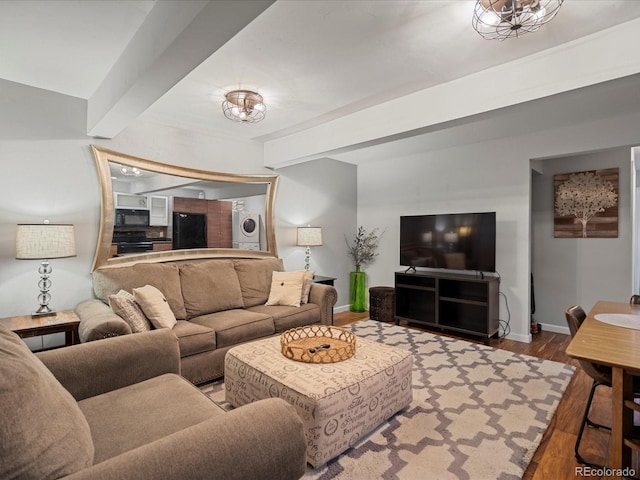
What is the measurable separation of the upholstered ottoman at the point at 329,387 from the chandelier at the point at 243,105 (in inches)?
77.6

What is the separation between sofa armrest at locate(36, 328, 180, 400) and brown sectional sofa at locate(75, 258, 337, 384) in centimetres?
50

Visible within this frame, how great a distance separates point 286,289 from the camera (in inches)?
144

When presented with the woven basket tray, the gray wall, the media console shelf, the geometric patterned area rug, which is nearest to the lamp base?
the geometric patterned area rug

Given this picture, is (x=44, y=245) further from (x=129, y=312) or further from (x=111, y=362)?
(x=111, y=362)

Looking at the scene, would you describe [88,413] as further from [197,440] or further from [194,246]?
[194,246]

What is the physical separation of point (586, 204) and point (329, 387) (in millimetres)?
4062

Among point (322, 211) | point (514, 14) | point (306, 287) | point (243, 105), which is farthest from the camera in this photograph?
point (322, 211)

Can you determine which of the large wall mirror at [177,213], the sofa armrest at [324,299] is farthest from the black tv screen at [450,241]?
the large wall mirror at [177,213]

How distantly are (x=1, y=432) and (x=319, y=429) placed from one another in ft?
4.30

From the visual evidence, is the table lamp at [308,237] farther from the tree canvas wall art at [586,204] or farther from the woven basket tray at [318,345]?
the tree canvas wall art at [586,204]

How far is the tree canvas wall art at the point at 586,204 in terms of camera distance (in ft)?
12.8

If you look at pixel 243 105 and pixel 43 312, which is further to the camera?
pixel 243 105

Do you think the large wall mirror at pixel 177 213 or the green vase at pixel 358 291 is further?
the green vase at pixel 358 291

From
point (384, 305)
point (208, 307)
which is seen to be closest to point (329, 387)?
point (208, 307)
